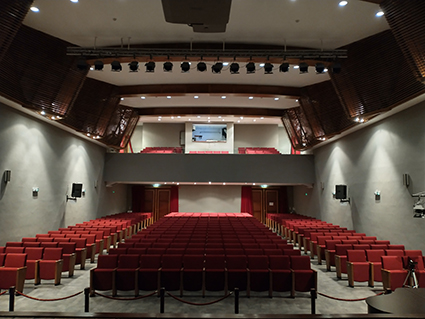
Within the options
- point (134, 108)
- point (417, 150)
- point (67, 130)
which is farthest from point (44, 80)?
point (417, 150)

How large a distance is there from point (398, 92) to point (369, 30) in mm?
1932

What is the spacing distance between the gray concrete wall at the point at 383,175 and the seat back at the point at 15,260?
9.04 metres

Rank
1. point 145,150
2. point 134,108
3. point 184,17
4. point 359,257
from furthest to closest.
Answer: point 145,150 < point 134,108 < point 359,257 < point 184,17

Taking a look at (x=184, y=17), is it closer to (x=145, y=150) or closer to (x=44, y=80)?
(x=44, y=80)

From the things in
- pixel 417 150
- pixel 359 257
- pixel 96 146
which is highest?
pixel 96 146

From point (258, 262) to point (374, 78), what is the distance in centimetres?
600

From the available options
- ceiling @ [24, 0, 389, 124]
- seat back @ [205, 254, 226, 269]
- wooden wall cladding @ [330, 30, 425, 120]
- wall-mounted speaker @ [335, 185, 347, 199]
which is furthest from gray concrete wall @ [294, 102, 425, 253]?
seat back @ [205, 254, 226, 269]

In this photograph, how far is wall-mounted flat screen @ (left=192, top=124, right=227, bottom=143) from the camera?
1955cm

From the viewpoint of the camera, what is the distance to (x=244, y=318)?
264 cm

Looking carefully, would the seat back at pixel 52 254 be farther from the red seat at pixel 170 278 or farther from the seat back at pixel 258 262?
the seat back at pixel 258 262

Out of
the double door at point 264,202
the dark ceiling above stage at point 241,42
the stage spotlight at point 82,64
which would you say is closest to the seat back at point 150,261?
the dark ceiling above stage at point 241,42

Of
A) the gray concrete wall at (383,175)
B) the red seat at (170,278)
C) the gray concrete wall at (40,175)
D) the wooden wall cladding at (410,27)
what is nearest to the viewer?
the red seat at (170,278)

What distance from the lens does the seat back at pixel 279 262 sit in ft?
19.2

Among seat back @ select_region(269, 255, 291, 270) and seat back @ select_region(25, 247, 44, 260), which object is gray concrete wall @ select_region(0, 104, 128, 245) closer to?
seat back @ select_region(25, 247, 44, 260)
